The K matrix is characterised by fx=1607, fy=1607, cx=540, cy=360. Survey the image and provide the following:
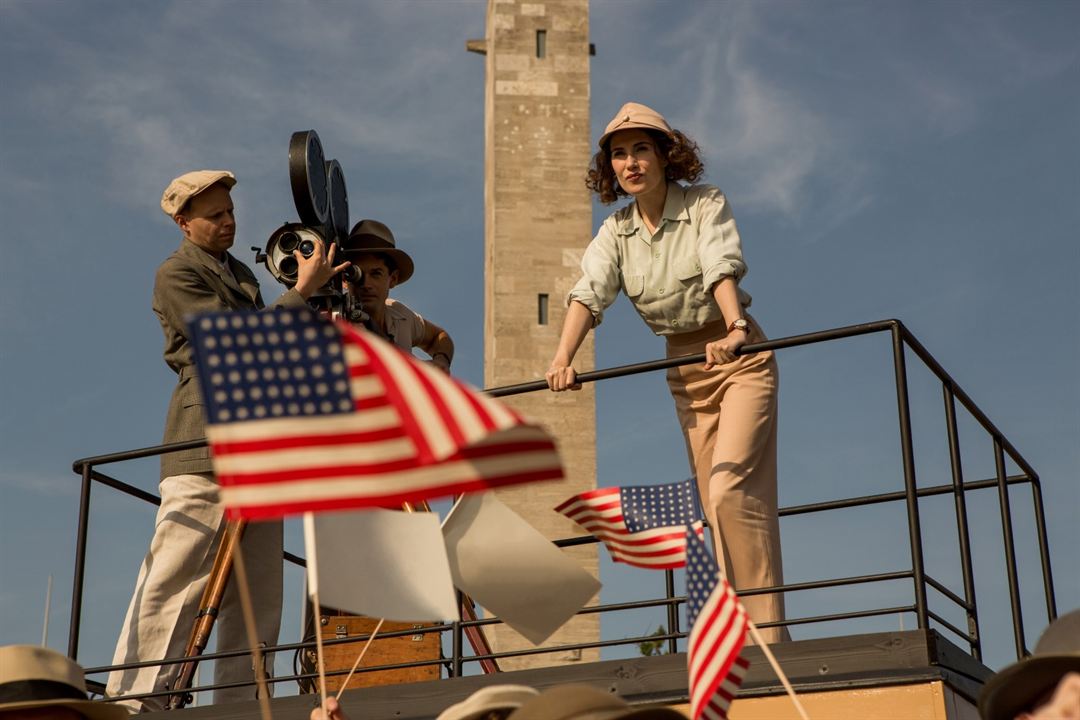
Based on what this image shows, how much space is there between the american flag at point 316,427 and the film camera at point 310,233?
11.9 feet

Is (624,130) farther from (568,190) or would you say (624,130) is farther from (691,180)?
(568,190)

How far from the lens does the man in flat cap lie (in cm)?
671

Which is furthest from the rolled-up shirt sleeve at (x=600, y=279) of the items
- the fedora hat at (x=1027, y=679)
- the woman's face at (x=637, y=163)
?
the fedora hat at (x=1027, y=679)

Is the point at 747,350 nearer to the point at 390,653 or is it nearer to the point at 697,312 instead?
the point at 697,312

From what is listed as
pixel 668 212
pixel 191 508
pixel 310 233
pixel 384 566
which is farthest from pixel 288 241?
pixel 384 566

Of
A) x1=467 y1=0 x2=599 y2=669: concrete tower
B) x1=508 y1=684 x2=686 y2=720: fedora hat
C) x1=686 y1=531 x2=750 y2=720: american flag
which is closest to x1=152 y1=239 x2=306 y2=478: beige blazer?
x1=686 y1=531 x2=750 y2=720: american flag

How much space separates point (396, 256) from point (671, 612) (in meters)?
Answer: 2.21

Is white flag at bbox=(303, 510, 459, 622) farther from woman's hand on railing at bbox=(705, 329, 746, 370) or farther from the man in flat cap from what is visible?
the man in flat cap

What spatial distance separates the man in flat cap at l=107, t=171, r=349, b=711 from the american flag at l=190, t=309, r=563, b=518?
3.31 metres

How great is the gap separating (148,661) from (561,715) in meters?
3.85

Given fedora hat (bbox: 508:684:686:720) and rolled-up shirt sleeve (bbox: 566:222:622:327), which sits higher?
rolled-up shirt sleeve (bbox: 566:222:622:327)

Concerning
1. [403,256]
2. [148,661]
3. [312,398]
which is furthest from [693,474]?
[312,398]

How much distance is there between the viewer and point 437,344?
7.94 meters

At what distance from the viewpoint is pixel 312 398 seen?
134 inches
